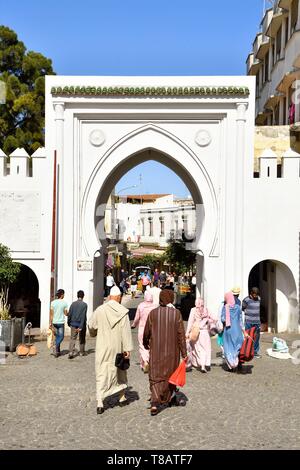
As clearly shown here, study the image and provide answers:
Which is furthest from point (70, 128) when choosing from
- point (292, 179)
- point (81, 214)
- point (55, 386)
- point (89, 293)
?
point (55, 386)

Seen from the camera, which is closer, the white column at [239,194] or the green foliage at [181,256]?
the white column at [239,194]

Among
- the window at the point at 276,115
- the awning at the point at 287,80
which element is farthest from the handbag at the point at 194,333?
the window at the point at 276,115

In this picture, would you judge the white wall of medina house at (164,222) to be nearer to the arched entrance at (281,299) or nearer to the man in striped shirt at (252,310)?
the arched entrance at (281,299)

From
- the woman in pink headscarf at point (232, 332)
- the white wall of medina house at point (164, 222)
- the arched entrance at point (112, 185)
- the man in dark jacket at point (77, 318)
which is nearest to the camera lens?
the woman in pink headscarf at point (232, 332)

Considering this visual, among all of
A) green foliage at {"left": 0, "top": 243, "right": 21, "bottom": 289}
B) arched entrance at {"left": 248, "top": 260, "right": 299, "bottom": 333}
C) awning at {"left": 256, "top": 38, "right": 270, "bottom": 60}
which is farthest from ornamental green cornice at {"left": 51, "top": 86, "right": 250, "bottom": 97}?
awning at {"left": 256, "top": 38, "right": 270, "bottom": 60}

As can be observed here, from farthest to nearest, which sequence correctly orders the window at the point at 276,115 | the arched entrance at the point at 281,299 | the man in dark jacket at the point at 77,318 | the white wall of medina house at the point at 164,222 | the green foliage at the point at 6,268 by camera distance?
the white wall of medina house at the point at 164,222 < the window at the point at 276,115 < the arched entrance at the point at 281,299 < the green foliage at the point at 6,268 < the man in dark jacket at the point at 77,318

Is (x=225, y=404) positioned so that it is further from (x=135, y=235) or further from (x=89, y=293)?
(x=135, y=235)

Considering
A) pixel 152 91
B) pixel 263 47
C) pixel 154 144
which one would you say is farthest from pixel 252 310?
pixel 263 47

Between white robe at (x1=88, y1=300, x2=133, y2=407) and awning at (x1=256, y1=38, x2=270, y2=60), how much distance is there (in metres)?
19.4

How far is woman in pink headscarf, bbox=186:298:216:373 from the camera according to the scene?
33.1ft

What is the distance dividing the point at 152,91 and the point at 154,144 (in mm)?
1251

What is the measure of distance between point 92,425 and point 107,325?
47.3 inches

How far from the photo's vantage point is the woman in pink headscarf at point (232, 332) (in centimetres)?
1004

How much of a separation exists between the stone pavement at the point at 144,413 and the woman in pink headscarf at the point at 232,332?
0.90 feet
